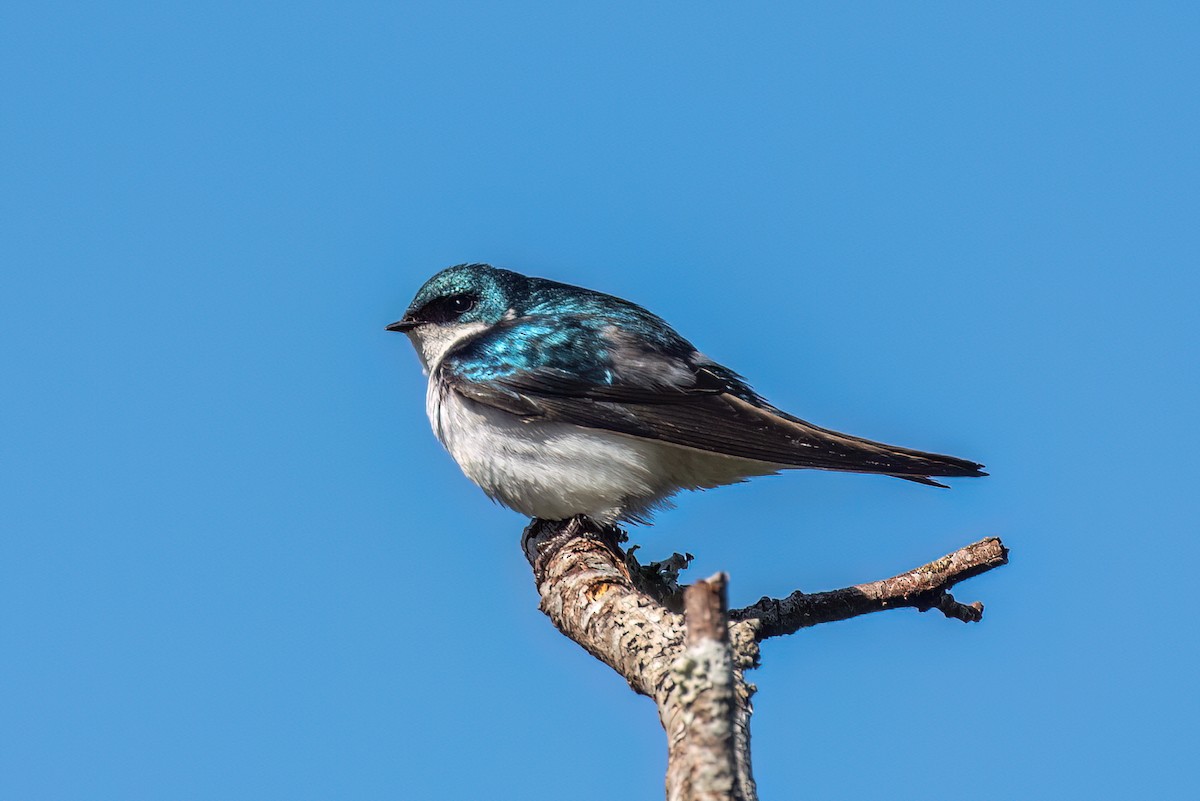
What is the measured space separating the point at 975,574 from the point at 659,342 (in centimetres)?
244

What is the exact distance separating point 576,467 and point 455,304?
1.45m

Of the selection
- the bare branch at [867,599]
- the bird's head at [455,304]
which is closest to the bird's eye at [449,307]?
the bird's head at [455,304]

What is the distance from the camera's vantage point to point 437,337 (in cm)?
684

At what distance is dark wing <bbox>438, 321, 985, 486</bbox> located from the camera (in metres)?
5.45

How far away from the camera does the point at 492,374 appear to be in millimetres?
6082

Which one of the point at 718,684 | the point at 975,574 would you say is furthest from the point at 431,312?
the point at 718,684

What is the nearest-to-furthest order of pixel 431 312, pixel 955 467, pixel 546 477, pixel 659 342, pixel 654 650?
pixel 654 650
pixel 955 467
pixel 546 477
pixel 659 342
pixel 431 312

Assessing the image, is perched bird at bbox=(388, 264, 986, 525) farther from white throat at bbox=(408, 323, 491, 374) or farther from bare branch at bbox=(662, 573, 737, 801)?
bare branch at bbox=(662, 573, 737, 801)

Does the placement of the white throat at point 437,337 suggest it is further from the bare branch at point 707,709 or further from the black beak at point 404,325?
the bare branch at point 707,709

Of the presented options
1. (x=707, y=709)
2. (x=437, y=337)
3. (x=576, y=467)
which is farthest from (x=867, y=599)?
(x=437, y=337)

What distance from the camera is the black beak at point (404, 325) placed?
6816 millimetres

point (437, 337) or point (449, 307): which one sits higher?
point (449, 307)

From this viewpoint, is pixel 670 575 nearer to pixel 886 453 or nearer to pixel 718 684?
pixel 886 453

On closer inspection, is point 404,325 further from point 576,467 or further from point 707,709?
point 707,709
